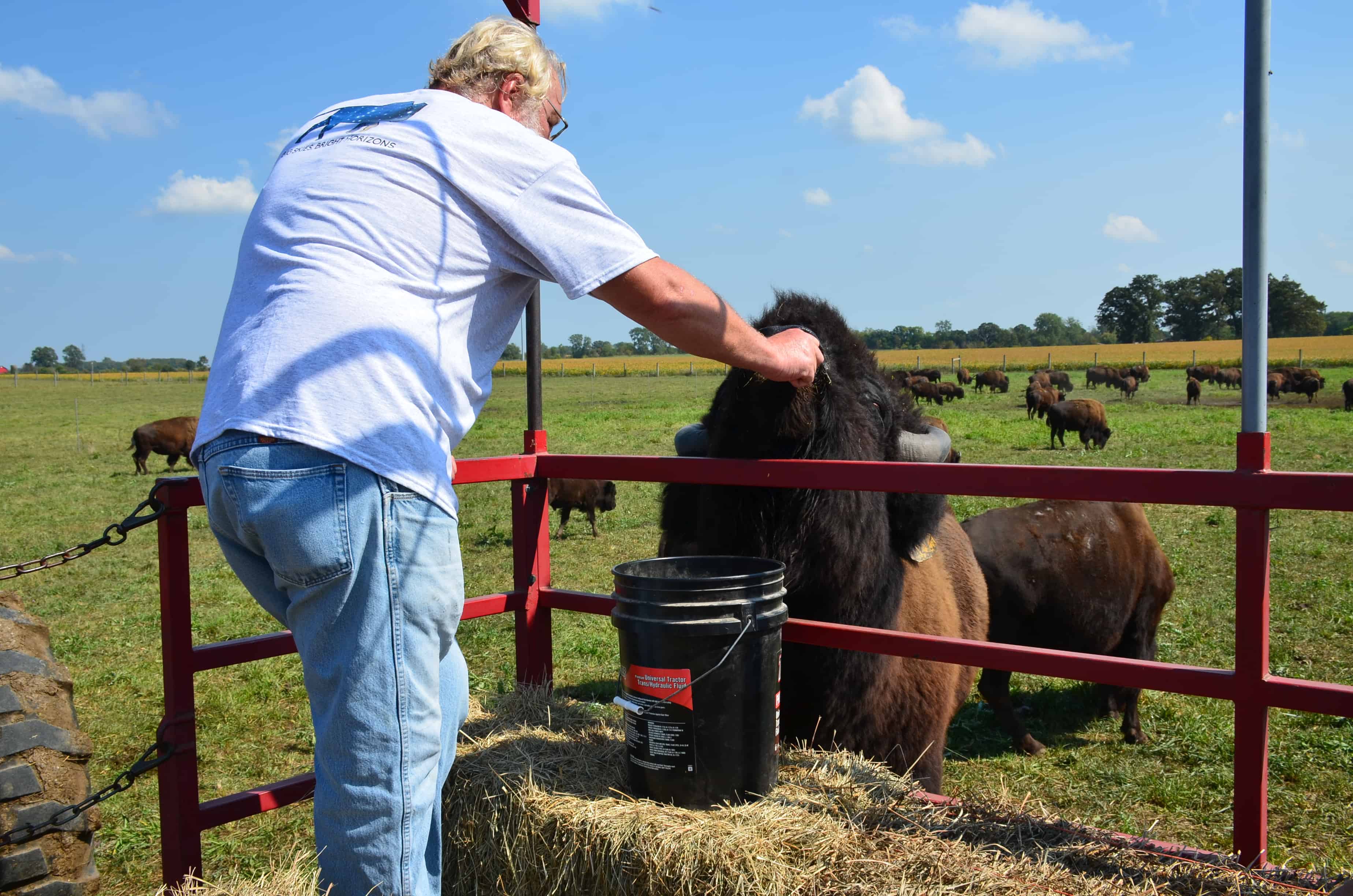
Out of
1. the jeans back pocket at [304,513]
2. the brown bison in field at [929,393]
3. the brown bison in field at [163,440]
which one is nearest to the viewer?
the jeans back pocket at [304,513]

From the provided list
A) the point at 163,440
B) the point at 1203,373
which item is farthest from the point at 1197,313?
the point at 163,440

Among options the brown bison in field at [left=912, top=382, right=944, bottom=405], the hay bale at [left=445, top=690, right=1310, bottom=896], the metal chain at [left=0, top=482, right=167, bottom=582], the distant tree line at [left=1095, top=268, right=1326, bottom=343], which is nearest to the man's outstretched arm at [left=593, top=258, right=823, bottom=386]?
the hay bale at [left=445, top=690, right=1310, bottom=896]

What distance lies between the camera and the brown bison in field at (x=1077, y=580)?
6121 millimetres

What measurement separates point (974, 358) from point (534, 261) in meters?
83.2

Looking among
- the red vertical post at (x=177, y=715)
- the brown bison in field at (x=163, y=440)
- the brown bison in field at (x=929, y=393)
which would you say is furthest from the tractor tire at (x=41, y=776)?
the brown bison in field at (x=929, y=393)

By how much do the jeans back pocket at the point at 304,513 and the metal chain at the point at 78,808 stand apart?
38.5 inches

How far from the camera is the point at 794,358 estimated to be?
252 centimetres

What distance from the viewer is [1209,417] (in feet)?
88.3

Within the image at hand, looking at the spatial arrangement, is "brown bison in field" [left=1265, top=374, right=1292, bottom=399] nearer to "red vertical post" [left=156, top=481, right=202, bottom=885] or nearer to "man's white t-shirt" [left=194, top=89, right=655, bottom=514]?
"man's white t-shirt" [left=194, top=89, right=655, bottom=514]

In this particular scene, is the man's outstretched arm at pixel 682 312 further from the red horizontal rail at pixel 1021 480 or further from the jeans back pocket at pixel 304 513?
the jeans back pocket at pixel 304 513

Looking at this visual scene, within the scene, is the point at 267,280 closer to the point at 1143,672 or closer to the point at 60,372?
the point at 1143,672

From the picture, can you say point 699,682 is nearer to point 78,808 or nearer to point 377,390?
point 377,390

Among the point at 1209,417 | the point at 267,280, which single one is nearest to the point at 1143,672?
the point at 267,280

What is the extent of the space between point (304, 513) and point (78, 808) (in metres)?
1.37
